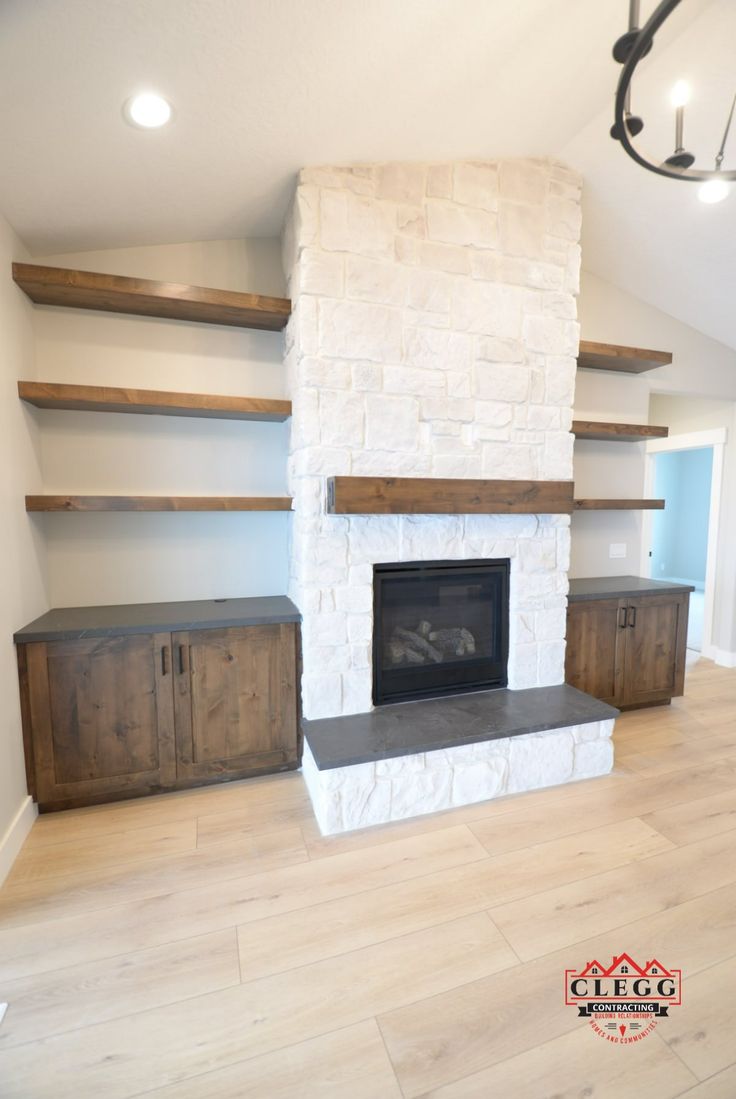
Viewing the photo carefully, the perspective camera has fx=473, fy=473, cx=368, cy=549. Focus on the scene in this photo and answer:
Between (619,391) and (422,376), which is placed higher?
(619,391)

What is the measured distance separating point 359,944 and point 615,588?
2.59 meters

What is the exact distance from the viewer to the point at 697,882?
179cm

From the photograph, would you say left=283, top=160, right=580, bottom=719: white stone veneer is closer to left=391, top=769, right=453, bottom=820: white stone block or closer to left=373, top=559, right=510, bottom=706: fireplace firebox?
left=373, top=559, right=510, bottom=706: fireplace firebox

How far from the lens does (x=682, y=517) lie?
26.0 ft

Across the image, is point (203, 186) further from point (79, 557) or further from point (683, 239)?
point (683, 239)

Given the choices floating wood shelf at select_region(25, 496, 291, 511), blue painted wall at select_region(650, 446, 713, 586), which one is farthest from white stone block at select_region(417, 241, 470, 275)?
blue painted wall at select_region(650, 446, 713, 586)

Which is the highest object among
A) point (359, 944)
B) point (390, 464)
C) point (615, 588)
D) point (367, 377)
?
point (367, 377)

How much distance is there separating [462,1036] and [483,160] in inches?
140

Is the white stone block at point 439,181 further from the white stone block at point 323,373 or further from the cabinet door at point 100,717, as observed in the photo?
the cabinet door at point 100,717

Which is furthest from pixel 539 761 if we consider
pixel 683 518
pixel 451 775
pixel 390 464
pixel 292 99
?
pixel 683 518

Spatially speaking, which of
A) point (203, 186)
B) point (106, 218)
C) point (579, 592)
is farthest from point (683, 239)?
point (106, 218)

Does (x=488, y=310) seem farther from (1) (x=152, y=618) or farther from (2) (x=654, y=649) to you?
(2) (x=654, y=649)

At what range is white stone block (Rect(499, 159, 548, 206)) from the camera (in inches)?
98.3

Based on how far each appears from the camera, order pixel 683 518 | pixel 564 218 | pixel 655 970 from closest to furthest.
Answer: pixel 655 970
pixel 564 218
pixel 683 518
